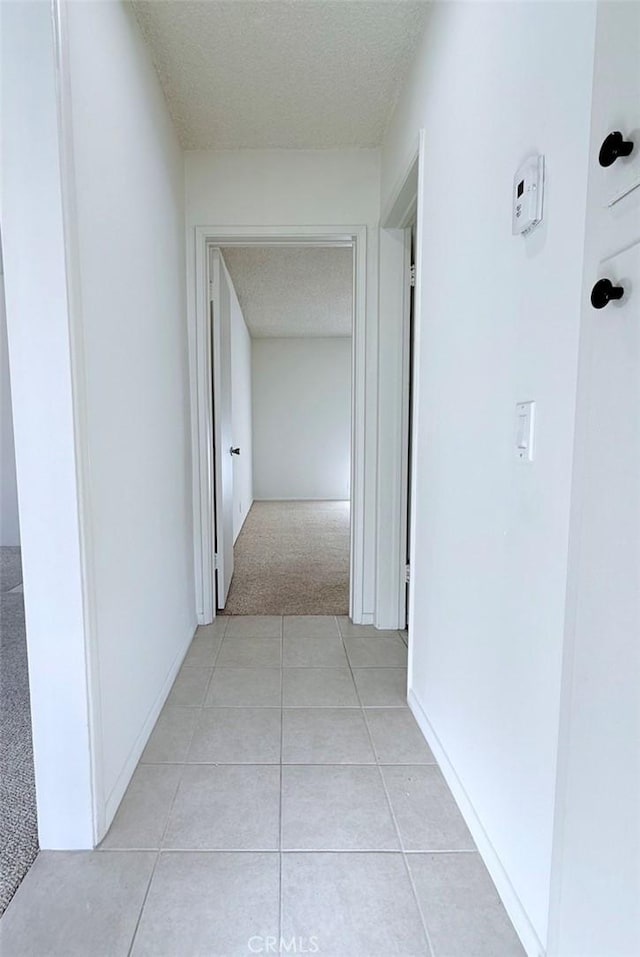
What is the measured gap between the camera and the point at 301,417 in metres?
7.32

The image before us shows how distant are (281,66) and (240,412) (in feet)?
12.3

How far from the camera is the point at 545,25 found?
86 cm

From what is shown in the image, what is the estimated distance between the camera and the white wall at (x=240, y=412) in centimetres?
446

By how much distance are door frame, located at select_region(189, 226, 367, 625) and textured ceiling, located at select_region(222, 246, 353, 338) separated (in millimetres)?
494

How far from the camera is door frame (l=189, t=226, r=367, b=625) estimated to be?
232 centimetres

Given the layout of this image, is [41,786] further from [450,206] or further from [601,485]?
[450,206]

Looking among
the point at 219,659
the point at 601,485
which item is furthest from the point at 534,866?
the point at 219,659

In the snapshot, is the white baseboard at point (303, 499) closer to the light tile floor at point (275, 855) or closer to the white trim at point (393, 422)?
the white trim at point (393, 422)

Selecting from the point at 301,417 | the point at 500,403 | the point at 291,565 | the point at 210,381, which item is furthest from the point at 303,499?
the point at 500,403

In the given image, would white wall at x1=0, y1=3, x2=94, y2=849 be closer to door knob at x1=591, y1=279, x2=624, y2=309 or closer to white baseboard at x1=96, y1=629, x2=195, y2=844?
white baseboard at x1=96, y1=629, x2=195, y2=844

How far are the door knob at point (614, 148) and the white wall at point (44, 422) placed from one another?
1016mm

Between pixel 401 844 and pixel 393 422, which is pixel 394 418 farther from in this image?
pixel 401 844

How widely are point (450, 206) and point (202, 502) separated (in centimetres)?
174

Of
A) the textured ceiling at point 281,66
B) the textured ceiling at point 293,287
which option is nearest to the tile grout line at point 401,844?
the textured ceiling at point 281,66
